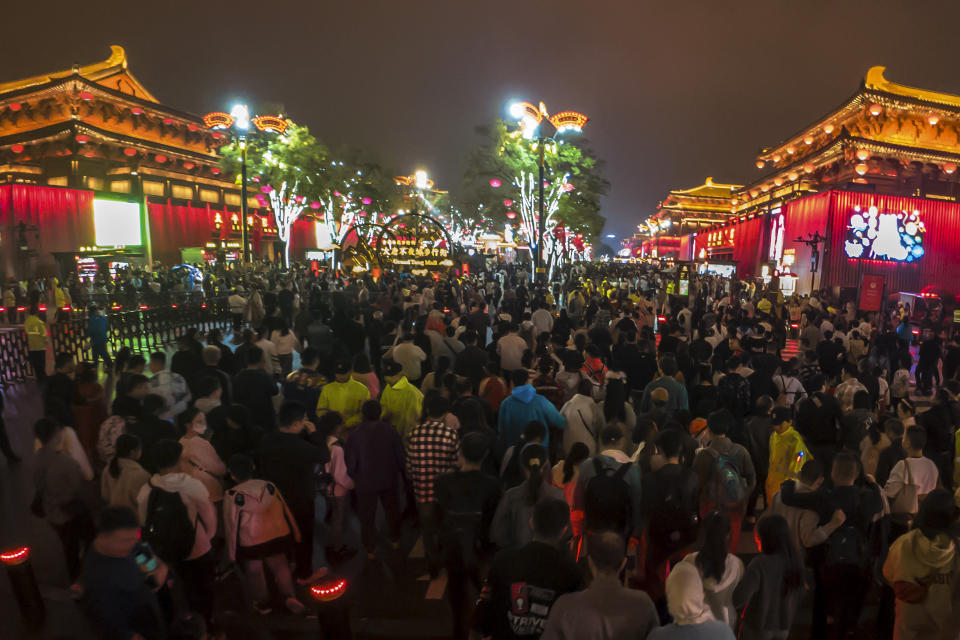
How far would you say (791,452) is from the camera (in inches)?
197

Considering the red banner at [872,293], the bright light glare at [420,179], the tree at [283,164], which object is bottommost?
the red banner at [872,293]

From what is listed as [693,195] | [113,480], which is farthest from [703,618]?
[693,195]

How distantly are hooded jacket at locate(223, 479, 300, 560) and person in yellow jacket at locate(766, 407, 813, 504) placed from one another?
14.0 feet

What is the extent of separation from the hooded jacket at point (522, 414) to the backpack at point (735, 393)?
226 centimetres

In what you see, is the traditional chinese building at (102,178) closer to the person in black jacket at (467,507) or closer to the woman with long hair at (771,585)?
the person in black jacket at (467,507)

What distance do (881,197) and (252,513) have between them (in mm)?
32497

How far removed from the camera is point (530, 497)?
12.2 feet

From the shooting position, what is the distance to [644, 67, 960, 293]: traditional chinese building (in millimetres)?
27109

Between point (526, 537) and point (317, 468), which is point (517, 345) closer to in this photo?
point (317, 468)

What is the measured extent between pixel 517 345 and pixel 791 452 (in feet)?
13.7

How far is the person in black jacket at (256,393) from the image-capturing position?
609 centimetres

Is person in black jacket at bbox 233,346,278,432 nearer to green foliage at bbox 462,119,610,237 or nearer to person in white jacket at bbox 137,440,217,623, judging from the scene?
person in white jacket at bbox 137,440,217,623

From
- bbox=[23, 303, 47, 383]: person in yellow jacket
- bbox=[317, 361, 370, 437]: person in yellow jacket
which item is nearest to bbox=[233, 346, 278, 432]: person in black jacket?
bbox=[317, 361, 370, 437]: person in yellow jacket

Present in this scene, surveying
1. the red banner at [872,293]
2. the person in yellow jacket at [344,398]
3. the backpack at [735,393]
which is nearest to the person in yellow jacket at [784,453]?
the backpack at [735,393]
